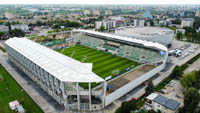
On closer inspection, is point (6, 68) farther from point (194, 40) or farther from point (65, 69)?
point (194, 40)

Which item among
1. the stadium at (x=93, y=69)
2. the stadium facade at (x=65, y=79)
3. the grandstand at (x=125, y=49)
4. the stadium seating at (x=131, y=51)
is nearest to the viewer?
the stadium facade at (x=65, y=79)

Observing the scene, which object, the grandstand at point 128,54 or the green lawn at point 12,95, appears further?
the grandstand at point 128,54

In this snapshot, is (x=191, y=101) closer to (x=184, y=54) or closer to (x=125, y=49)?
(x=125, y=49)

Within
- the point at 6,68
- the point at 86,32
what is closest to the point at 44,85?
the point at 6,68

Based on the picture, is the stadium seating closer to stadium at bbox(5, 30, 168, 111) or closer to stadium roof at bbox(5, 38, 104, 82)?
stadium at bbox(5, 30, 168, 111)

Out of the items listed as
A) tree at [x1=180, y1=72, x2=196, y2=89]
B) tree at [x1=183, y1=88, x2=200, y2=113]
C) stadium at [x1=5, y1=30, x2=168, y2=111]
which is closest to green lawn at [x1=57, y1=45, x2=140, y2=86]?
stadium at [x1=5, y1=30, x2=168, y2=111]

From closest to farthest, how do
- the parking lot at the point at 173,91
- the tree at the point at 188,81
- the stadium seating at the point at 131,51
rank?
the parking lot at the point at 173,91 < the tree at the point at 188,81 < the stadium seating at the point at 131,51

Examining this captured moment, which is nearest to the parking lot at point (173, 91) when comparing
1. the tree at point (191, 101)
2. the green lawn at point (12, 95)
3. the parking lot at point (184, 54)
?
the tree at point (191, 101)

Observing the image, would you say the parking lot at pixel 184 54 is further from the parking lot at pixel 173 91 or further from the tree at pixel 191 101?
the tree at pixel 191 101
